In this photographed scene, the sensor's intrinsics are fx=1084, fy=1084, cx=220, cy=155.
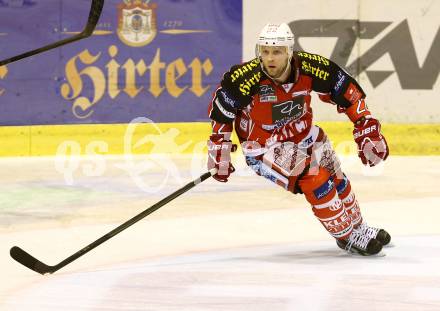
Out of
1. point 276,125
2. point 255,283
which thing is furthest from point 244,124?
point 255,283

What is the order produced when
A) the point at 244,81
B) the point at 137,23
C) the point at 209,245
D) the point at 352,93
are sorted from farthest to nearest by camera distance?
the point at 137,23 < the point at 209,245 < the point at 352,93 < the point at 244,81

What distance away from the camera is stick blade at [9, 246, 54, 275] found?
4586 millimetres

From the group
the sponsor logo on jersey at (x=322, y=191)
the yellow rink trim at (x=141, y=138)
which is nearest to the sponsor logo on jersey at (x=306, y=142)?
the sponsor logo on jersey at (x=322, y=191)

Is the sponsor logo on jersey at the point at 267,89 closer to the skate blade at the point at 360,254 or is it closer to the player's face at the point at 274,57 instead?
the player's face at the point at 274,57

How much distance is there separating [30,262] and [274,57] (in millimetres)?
1368

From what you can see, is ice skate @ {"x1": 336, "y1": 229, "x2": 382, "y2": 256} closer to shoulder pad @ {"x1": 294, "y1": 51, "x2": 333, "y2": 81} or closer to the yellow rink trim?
shoulder pad @ {"x1": 294, "y1": 51, "x2": 333, "y2": 81}

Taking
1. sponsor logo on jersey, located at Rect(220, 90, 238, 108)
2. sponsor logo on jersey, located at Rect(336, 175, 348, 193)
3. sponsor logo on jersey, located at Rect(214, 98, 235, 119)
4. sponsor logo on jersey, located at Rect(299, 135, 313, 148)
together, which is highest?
sponsor logo on jersey, located at Rect(220, 90, 238, 108)

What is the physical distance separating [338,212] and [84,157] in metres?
3.87

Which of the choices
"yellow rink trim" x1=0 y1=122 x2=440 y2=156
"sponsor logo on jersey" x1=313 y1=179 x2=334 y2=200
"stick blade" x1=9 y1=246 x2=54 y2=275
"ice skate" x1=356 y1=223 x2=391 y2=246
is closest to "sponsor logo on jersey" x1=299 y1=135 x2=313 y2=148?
"sponsor logo on jersey" x1=313 y1=179 x2=334 y2=200

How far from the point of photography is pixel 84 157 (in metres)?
8.39

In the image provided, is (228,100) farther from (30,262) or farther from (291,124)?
(30,262)

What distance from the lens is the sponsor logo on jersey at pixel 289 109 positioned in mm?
4840

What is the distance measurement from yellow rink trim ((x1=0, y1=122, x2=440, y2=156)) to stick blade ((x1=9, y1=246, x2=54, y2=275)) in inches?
150

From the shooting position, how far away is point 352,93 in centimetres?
491
